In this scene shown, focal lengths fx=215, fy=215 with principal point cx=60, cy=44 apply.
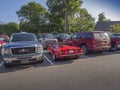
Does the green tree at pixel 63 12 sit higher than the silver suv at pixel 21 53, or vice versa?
the green tree at pixel 63 12

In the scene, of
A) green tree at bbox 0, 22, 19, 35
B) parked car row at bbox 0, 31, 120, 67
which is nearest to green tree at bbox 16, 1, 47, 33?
green tree at bbox 0, 22, 19, 35

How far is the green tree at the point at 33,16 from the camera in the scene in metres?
64.2

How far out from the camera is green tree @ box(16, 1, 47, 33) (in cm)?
6419

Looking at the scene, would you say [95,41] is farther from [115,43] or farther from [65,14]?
[65,14]

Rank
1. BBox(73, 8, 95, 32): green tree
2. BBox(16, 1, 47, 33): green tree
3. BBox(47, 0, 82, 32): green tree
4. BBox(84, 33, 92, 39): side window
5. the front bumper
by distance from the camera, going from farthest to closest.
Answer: BBox(16, 1, 47, 33): green tree, BBox(73, 8, 95, 32): green tree, BBox(47, 0, 82, 32): green tree, BBox(84, 33, 92, 39): side window, the front bumper

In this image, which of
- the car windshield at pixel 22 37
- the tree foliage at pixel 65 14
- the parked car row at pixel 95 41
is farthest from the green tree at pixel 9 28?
the car windshield at pixel 22 37

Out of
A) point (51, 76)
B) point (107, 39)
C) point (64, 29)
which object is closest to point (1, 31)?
point (64, 29)

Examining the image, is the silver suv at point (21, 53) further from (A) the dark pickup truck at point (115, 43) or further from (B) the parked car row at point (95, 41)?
(A) the dark pickup truck at point (115, 43)

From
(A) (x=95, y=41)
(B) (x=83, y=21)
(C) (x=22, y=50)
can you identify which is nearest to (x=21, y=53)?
(C) (x=22, y=50)

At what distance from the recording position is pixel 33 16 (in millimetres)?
68375

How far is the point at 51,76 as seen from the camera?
27.9 feet

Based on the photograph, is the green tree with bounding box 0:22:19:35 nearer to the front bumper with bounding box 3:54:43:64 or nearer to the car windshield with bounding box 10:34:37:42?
the car windshield with bounding box 10:34:37:42

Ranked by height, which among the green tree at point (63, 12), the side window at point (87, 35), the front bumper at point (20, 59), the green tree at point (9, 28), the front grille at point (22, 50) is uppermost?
the green tree at point (63, 12)

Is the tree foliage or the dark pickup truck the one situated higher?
the tree foliage
